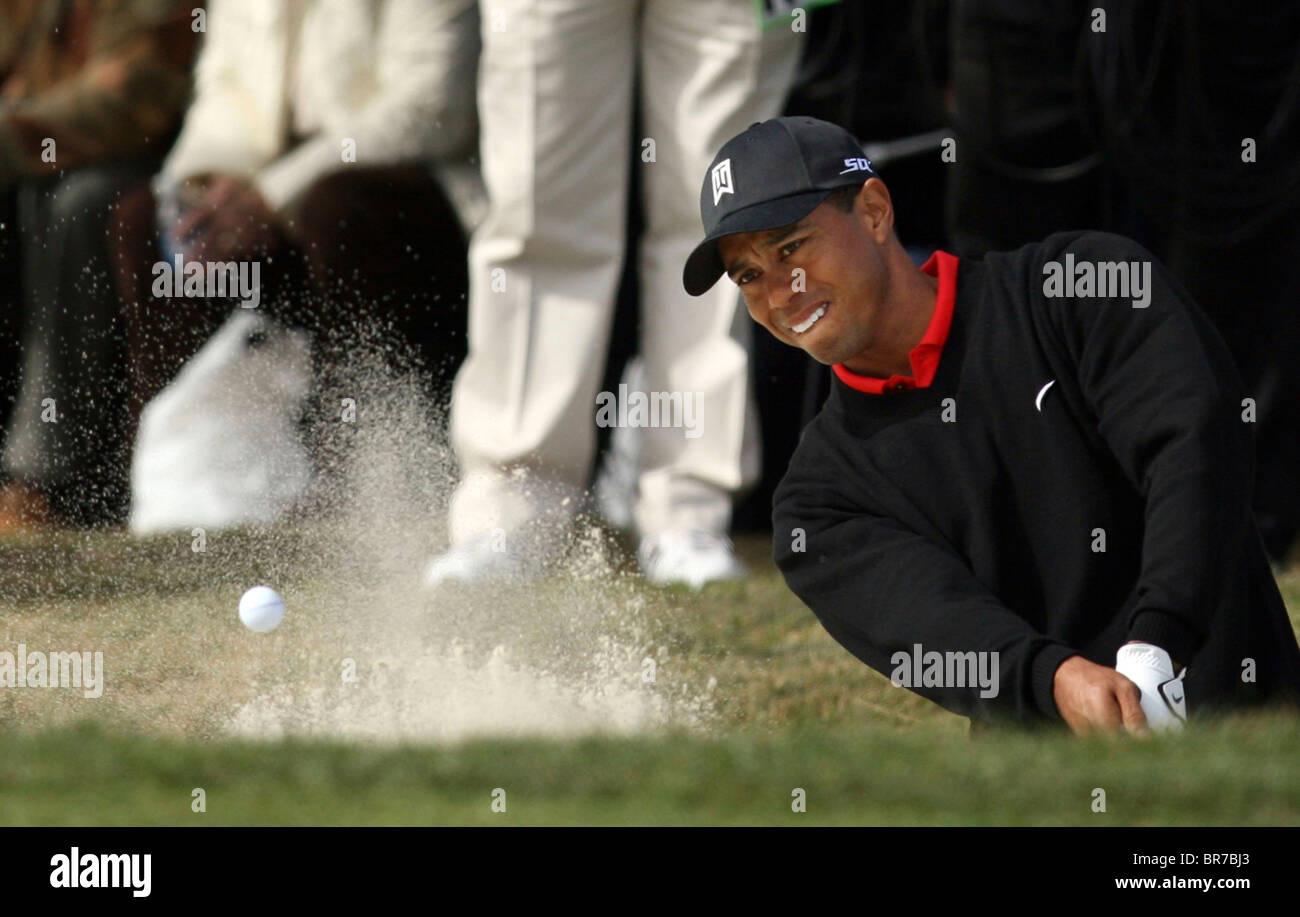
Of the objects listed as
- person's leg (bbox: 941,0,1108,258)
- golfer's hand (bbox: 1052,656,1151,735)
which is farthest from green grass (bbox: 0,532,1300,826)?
person's leg (bbox: 941,0,1108,258)

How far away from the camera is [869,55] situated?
23.0 ft

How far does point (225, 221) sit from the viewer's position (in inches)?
264

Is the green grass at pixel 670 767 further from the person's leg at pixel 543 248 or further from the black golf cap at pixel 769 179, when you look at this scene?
the person's leg at pixel 543 248

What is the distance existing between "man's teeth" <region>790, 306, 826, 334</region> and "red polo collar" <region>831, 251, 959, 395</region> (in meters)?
0.16

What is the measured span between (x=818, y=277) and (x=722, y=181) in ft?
0.73

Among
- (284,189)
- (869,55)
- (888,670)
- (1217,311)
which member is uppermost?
(869,55)

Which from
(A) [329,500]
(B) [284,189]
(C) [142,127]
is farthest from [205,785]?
(C) [142,127]

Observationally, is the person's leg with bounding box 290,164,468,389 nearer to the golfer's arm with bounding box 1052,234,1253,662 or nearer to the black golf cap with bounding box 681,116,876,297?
the black golf cap with bounding box 681,116,876,297

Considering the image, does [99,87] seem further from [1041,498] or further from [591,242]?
[1041,498]

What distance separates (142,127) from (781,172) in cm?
395

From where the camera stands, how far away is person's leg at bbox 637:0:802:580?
19.2 feet
